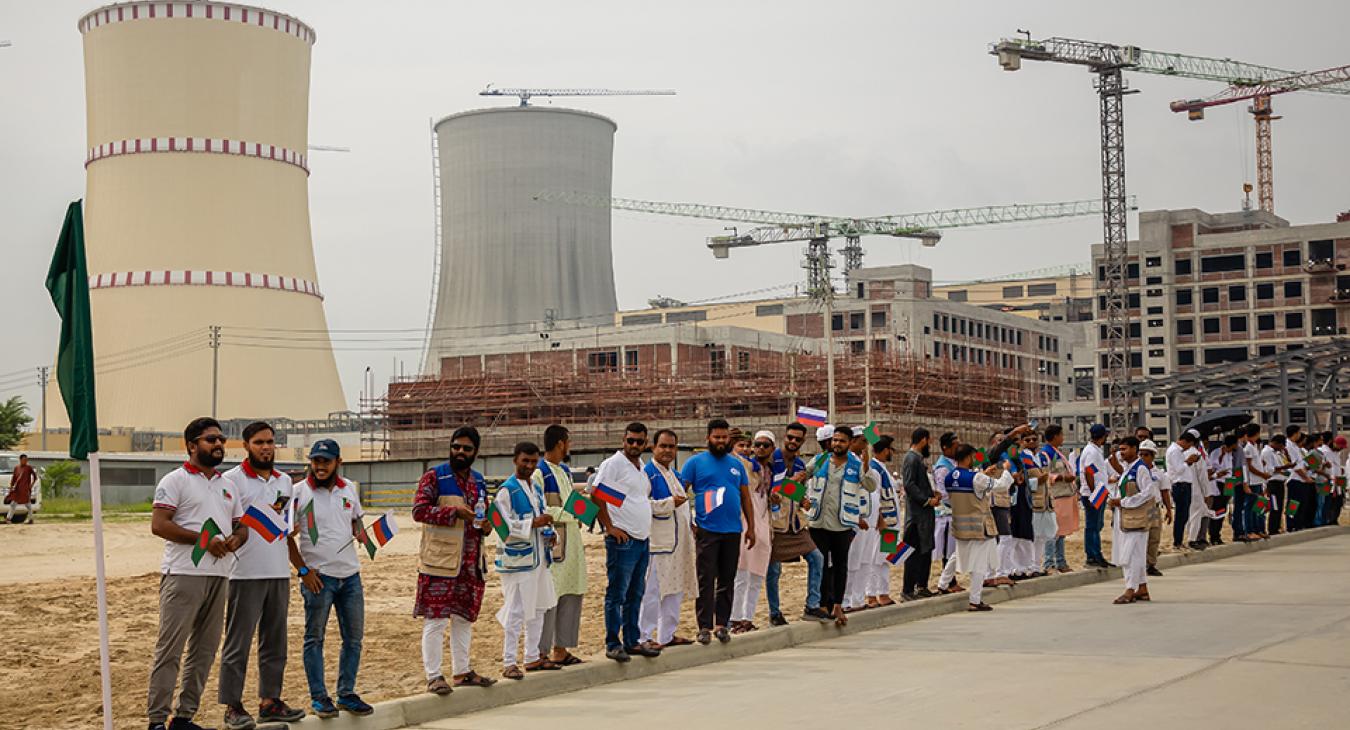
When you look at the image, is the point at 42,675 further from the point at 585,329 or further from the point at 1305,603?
the point at 585,329

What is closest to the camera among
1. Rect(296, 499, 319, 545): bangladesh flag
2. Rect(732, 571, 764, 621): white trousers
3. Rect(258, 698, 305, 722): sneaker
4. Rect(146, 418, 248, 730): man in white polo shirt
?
Rect(146, 418, 248, 730): man in white polo shirt

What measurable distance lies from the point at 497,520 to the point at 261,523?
1.63 meters

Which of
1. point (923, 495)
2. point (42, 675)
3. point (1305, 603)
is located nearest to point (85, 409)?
point (42, 675)

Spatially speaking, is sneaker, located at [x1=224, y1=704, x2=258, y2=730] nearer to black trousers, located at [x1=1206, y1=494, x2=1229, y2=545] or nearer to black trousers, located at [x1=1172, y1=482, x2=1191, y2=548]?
black trousers, located at [x1=1172, y1=482, x2=1191, y2=548]

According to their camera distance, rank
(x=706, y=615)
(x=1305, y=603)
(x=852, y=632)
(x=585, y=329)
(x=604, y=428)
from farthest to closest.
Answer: (x=585, y=329) < (x=604, y=428) < (x=1305, y=603) < (x=852, y=632) < (x=706, y=615)

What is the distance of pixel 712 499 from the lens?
11.1 m

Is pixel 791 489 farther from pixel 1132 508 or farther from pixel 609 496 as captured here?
pixel 1132 508

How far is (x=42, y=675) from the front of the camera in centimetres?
1156

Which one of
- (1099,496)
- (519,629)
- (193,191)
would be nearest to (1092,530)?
(1099,496)

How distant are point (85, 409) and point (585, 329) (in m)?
69.1

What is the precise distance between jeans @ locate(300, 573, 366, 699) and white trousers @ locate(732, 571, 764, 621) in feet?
13.7

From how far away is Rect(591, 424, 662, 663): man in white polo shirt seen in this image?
33.2ft

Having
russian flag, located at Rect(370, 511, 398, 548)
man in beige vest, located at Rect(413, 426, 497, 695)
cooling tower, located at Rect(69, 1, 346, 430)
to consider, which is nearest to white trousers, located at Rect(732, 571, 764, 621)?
man in beige vest, located at Rect(413, 426, 497, 695)

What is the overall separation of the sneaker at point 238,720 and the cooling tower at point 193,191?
1647 inches
